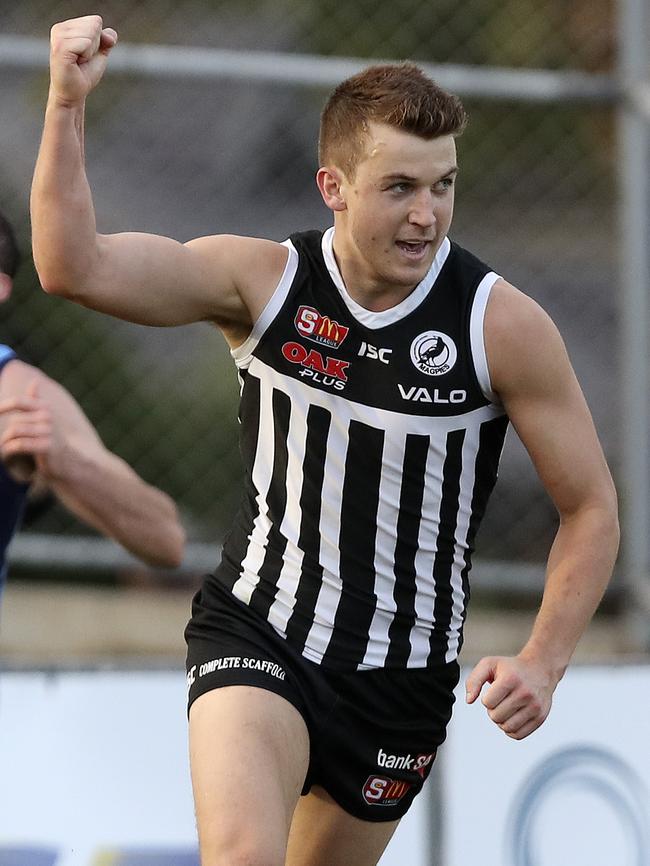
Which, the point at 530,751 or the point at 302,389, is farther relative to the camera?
the point at 530,751

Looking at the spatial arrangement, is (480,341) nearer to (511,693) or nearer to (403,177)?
(403,177)

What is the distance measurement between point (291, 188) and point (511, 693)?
4.08 metres

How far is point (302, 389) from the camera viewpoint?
3564 mm

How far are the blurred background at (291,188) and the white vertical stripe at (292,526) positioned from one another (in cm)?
274

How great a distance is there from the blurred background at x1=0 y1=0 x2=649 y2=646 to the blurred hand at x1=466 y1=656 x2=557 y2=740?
3169 millimetres

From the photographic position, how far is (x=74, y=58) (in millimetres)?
3049

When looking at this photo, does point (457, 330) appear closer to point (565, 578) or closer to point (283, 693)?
point (565, 578)

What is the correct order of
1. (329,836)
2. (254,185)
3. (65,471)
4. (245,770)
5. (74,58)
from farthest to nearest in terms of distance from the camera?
(254,185)
(65,471)
(329,836)
(245,770)
(74,58)

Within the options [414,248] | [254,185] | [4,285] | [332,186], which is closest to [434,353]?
[414,248]

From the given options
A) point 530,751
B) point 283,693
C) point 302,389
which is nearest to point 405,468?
point 302,389

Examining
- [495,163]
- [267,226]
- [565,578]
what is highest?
[495,163]

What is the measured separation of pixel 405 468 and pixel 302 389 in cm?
31

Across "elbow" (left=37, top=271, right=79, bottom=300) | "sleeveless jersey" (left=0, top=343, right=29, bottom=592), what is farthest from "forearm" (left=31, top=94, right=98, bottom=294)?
"sleeveless jersey" (left=0, top=343, right=29, bottom=592)

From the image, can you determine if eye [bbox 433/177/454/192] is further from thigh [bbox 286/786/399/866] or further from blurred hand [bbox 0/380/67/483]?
thigh [bbox 286/786/399/866]
